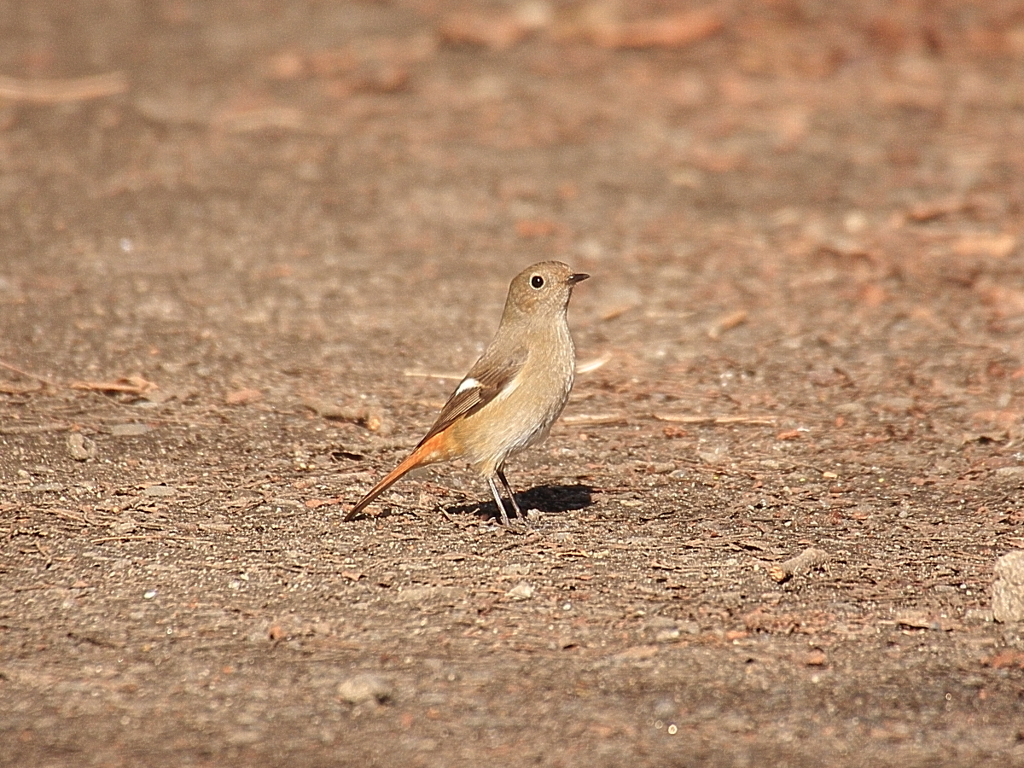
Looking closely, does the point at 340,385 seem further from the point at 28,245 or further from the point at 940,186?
the point at 940,186

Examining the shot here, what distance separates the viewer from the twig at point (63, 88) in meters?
12.1

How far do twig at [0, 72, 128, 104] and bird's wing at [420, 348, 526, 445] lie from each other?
24.4 feet

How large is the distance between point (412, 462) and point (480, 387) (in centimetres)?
49

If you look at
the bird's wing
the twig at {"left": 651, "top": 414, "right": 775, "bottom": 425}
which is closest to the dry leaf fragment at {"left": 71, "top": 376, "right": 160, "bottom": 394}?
the bird's wing

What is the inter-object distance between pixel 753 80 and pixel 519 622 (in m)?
8.86

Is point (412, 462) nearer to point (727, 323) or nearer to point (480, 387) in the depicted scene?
point (480, 387)

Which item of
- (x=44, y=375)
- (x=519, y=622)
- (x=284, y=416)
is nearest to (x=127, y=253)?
(x=44, y=375)

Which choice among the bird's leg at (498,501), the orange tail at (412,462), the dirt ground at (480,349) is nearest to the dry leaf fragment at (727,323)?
the dirt ground at (480,349)

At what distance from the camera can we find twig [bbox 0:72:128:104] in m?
12.1

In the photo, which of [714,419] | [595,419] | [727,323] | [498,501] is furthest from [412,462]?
[727,323]

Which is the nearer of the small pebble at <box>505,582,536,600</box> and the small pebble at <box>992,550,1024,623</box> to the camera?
the small pebble at <box>992,550,1024,623</box>

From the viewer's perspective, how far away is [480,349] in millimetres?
7871

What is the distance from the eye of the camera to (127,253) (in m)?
9.03

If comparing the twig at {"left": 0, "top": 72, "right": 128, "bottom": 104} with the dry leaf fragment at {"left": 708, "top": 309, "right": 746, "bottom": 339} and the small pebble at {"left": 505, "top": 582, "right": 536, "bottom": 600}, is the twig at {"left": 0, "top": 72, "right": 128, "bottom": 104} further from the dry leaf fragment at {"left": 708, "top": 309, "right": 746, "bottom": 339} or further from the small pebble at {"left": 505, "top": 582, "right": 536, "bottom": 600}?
the small pebble at {"left": 505, "top": 582, "right": 536, "bottom": 600}
